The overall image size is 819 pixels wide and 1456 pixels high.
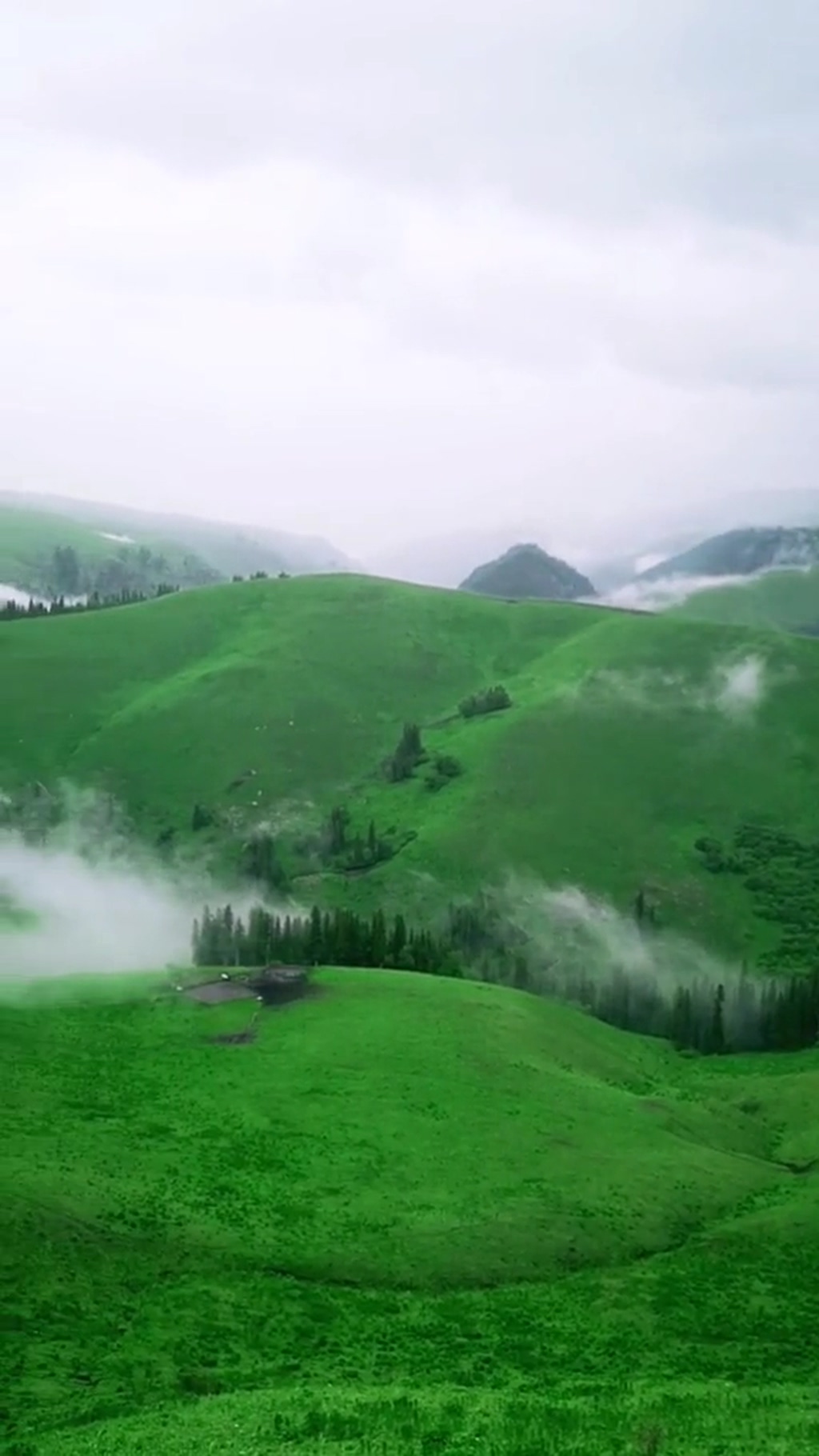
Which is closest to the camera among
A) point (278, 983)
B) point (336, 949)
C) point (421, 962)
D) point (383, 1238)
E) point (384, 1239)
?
point (384, 1239)

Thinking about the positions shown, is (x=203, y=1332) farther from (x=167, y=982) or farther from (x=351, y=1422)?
(x=167, y=982)

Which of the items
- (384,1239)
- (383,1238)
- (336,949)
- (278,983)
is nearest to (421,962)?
(336,949)

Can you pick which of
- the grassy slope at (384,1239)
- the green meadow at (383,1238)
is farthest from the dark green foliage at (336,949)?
the grassy slope at (384,1239)

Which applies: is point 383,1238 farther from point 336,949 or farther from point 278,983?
point 336,949

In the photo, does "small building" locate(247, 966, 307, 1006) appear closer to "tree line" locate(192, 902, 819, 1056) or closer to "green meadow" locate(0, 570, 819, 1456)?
"green meadow" locate(0, 570, 819, 1456)

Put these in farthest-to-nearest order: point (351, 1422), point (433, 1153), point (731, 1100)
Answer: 1. point (731, 1100)
2. point (433, 1153)
3. point (351, 1422)

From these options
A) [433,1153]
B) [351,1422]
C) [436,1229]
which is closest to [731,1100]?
[433,1153]

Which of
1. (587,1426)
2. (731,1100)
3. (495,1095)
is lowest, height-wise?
(731,1100)

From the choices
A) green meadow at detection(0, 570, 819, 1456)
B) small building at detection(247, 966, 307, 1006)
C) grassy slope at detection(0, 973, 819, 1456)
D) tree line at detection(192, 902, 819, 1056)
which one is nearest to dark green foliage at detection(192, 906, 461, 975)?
tree line at detection(192, 902, 819, 1056)
